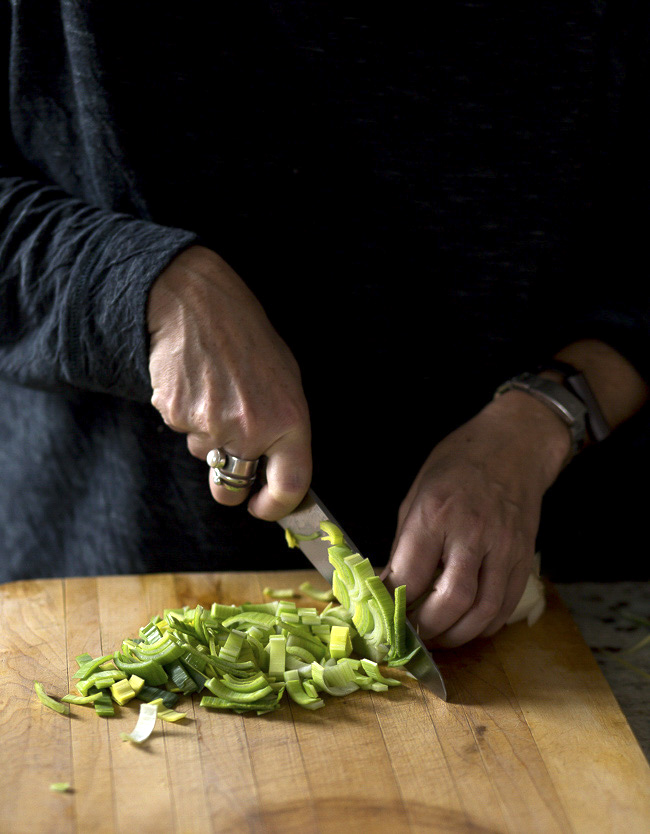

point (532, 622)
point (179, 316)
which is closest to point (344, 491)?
point (532, 622)

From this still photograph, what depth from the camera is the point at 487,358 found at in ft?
5.06

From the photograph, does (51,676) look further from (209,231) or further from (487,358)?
(487,358)

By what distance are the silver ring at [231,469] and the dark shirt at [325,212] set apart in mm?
155

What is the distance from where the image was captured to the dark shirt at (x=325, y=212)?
1.33 metres

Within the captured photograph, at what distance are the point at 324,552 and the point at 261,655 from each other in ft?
0.60

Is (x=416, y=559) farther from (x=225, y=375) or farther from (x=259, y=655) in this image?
(x=225, y=375)

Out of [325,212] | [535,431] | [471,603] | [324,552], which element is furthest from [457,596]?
[325,212]

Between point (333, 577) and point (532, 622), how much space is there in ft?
1.11

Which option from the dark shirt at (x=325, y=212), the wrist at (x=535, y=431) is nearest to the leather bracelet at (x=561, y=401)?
the wrist at (x=535, y=431)

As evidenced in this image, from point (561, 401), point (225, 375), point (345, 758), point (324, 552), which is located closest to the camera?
point (345, 758)

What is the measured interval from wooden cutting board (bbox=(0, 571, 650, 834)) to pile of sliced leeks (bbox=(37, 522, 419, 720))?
22mm

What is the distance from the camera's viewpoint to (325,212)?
1.43m

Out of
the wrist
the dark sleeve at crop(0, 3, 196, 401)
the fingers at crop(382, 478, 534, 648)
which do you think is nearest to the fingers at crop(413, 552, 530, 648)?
the fingers at crop(382, 478, 534, 648)

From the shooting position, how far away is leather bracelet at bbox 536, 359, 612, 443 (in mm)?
1453
